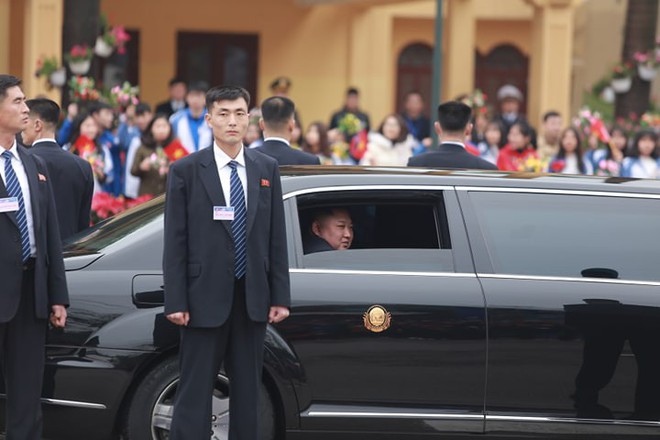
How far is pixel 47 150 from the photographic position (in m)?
8.93

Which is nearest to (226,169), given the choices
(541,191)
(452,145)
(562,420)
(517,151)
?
(541,191)

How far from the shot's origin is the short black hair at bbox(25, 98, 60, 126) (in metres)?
9.12

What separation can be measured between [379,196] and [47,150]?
2.71 metres

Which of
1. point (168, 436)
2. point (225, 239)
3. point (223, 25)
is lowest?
point (168, 436)

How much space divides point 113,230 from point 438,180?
1.61 m

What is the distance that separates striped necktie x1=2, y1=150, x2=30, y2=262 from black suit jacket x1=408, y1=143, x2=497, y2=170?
3455mm

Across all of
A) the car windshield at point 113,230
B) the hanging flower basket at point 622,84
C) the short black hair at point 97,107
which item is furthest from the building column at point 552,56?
the car windshield at point 113,230

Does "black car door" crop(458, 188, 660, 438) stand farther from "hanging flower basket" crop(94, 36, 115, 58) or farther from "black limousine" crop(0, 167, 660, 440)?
"hanging flower basket" crop(94, 36, 115, 58)

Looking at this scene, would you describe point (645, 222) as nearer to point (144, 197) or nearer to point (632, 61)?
point (144, 197)

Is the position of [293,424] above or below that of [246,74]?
below

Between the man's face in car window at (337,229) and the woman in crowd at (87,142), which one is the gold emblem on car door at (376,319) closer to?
the man's face in car window at (337,229)

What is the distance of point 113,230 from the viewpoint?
718 cm

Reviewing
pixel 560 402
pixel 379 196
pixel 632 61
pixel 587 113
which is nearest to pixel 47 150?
pixel 379 196

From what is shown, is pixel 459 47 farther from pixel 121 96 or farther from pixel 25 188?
pixel 25 188
